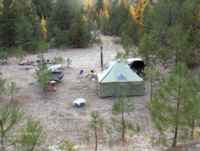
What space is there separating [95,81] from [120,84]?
2823 mm

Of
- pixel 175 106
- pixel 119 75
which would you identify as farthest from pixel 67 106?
pixel 175 106

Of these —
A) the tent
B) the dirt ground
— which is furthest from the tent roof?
the dirt ground

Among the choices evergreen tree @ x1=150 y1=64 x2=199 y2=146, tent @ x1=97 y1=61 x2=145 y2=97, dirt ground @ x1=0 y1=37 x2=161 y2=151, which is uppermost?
evergreen tree @ x1=150 y1=64 x2=199 y2=146

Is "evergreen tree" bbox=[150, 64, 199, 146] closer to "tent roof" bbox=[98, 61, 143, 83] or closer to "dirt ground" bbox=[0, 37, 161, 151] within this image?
"dirt ground" bbox=[0, 37, 161, 151]

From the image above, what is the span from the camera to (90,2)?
156 feet

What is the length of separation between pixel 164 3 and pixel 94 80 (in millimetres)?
5889

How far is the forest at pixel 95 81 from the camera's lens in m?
8.71

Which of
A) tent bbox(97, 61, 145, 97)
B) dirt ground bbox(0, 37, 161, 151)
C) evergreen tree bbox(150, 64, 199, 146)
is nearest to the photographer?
evergreen tree bbox(150, 64, 199, 146)

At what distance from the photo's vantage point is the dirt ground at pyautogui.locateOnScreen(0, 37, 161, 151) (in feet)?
38.6

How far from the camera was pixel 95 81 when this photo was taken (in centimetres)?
1830

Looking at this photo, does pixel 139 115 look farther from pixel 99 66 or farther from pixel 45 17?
pixel 45 17

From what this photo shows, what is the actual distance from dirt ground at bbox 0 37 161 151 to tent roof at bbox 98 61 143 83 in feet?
2.78

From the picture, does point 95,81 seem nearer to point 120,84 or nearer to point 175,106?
point 120,84

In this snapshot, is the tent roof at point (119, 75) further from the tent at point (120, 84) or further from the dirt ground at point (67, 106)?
the dirt ground at point (67, 106)
